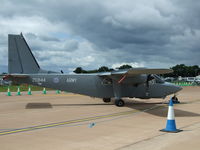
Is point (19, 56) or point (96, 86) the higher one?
point (19, 56)

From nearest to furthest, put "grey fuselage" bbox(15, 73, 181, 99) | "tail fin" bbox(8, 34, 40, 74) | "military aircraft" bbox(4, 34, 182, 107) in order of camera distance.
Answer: "tail fin" bbox(8, 34, 40, 74) → "military aircraft" bbox(4, 34, 182, 107) → "grey fuselage" bbox(15, 73, 181, 99)

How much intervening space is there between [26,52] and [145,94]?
9.31 meters

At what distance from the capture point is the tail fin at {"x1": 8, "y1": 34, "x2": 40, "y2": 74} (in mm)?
16359

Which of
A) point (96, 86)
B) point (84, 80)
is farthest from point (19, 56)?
point (96, 86)

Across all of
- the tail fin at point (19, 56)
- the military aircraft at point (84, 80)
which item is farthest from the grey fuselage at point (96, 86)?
the tail fin at point (19, 56)

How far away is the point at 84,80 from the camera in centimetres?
1767

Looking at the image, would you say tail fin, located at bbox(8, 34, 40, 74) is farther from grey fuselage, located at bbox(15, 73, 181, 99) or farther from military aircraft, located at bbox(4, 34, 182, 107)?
grey fuselage, located at bbox(15, 73, 181, 99)

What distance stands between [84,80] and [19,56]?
4912 millimetres

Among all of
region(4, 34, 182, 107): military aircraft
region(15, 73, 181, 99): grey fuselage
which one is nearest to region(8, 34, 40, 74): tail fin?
region(4, 34, 182, 107): military aircraft

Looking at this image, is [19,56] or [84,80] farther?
[84,80]

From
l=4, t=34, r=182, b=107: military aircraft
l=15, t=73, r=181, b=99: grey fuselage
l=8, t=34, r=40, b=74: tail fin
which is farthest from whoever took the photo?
l=15, t=73, r=181, b=99: grey fuselage

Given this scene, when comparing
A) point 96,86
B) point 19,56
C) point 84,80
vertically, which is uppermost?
point 19,56

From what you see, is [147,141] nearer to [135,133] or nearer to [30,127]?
[135,133]

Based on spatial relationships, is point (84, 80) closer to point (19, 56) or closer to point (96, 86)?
point (96, 86)
